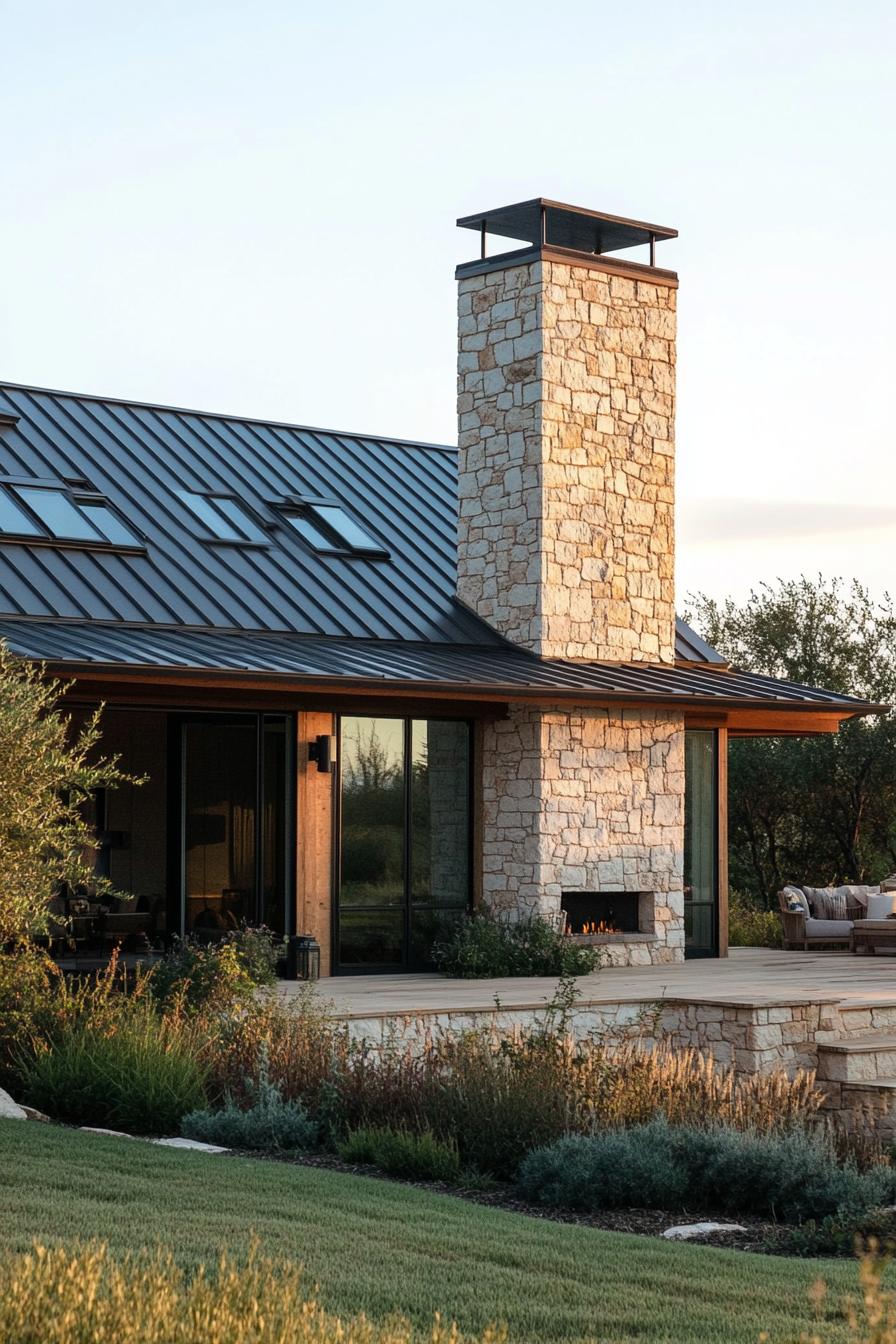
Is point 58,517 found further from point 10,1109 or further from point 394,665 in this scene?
point 10,1109

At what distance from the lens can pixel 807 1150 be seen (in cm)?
898

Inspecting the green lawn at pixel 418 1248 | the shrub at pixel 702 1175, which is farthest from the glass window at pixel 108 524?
the shrub at pixel 702 1175

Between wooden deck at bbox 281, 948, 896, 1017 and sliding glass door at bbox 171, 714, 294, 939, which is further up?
sliding glass door at bbox 171, 714, 294, 939

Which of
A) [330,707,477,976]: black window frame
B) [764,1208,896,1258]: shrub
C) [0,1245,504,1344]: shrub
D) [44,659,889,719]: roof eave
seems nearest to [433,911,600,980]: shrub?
[330,707,477,976]: black window frame

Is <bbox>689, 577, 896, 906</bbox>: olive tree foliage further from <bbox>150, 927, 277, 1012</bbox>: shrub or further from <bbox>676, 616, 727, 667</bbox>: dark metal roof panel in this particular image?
<bbox>150, 927, 277, 1012</bbox>: shrub

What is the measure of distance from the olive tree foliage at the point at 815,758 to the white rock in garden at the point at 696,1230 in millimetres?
20487

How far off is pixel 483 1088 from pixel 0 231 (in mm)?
11935

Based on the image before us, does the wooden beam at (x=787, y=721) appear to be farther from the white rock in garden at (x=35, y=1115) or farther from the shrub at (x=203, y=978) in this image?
the white rock in garden at (x=35, y=1115)

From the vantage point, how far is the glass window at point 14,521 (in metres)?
16.4

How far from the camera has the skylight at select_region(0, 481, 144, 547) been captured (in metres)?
16.6

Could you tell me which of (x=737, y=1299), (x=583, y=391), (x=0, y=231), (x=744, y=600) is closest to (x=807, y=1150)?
(x=737, y=1299)

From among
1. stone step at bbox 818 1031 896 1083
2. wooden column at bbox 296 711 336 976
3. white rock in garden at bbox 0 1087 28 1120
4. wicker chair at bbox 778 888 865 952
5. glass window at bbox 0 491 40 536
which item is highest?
glass window at bbox 0 491 40 536

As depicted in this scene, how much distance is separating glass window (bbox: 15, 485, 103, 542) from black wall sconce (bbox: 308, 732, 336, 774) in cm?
296

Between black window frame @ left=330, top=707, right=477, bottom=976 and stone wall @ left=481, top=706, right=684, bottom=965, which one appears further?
stone wall @ left=481, top=706, right=684, bottom=965
